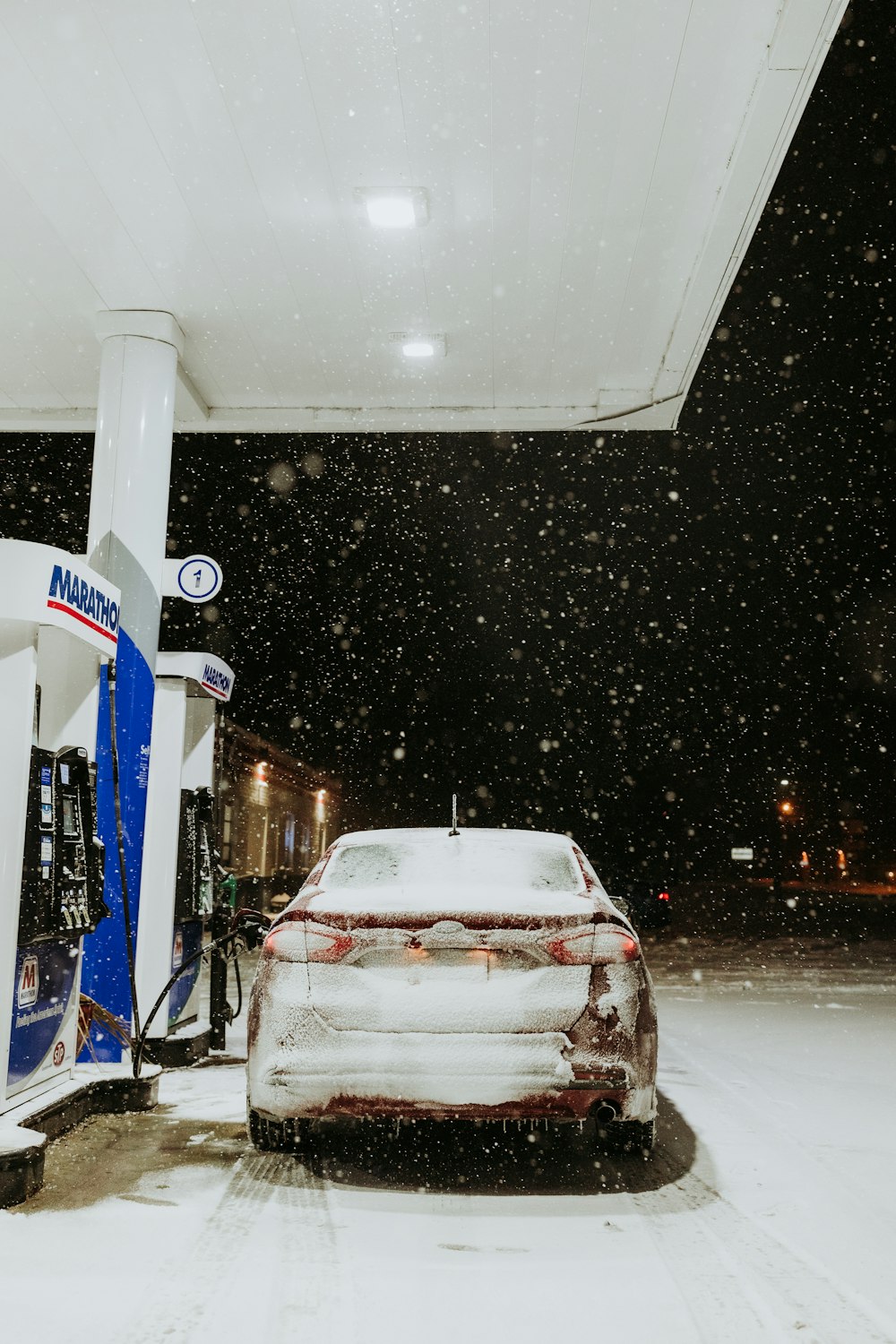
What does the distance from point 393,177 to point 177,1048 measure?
5480mm

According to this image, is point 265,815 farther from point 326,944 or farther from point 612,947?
point 612,947

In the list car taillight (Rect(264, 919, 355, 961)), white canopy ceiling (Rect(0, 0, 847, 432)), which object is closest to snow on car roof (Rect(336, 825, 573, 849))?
car taillight (Rect(264, 919, 355, 961))

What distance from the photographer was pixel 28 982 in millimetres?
5176

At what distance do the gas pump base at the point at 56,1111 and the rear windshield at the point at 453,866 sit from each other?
1.55 metres

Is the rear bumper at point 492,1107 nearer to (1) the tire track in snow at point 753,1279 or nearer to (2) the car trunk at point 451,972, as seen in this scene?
(2) the car trunk at point 451,972

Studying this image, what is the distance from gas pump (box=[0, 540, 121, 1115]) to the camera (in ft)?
Answer: 16.2

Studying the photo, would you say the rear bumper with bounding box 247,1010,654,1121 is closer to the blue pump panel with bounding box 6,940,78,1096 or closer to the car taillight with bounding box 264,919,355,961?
the car taillight with bounding box 264,919,355,961

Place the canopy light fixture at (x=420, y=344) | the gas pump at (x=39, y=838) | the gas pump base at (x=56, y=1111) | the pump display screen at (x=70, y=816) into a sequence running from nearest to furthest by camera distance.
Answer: the gas pump base at (x=56, y=1111)
the gas pump at (x=39, y=838)
the pump display screen at (x=70, y=816)
the canopy light fixture at (x=420, y=344)

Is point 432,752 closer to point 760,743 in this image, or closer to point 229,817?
point 760,743

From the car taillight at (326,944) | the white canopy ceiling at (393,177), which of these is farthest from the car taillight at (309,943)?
the white canopy ceiling at (393,177)

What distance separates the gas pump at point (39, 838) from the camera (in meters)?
4.93

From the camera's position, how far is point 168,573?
310 inches

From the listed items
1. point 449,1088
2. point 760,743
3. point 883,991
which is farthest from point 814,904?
point 760,743

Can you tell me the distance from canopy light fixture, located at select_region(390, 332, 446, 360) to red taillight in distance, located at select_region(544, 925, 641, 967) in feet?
18.3
